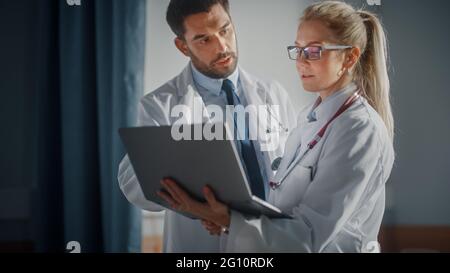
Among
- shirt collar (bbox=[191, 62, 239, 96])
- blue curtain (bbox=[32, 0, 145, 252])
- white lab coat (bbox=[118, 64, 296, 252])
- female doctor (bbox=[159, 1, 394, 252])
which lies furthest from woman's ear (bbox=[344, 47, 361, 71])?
blue curtain (bbox=[32, 0, 145, 252])

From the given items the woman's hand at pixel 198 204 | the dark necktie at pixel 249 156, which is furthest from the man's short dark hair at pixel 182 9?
the woman's hand at pixel 198 204

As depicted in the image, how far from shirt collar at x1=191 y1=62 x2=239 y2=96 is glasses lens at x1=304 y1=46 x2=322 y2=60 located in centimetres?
23

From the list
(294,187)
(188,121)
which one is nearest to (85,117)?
(188,121)

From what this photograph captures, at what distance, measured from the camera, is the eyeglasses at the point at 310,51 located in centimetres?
133

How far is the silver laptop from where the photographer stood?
113cm

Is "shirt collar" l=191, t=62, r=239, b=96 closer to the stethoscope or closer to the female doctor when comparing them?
the female doctor

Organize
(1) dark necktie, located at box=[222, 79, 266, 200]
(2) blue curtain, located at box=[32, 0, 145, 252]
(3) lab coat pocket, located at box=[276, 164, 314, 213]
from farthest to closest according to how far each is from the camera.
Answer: (2) blue curtain, located at box=[32, 0, 145, 252] < (1) dark necktie, located at box=[222, 79, 266, 200] < (3) lab coat pocket, located at box=[276, 164, 314, 213]

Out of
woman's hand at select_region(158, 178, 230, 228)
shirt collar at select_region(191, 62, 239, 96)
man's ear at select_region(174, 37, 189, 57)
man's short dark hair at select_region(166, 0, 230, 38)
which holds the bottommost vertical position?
woman's hand at select_region(158, 178, 230, 228)

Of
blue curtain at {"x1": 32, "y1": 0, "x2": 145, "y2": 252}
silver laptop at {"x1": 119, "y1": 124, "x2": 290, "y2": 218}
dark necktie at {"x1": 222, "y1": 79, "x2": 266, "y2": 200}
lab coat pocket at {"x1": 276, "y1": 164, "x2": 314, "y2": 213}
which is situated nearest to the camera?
silver laptop at {"x1": 119, "y1": 124, "x2": 290, "y2": 218}

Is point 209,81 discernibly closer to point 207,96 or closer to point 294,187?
point 207,96

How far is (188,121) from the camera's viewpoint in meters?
1.47

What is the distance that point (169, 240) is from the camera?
1490mm

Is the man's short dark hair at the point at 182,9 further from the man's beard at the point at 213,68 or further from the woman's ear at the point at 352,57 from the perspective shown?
the woman's ear at the point at 352,57
